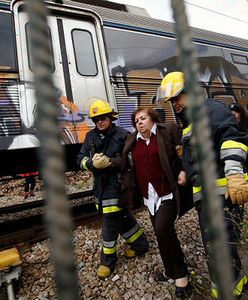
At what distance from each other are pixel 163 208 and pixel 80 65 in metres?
3.02

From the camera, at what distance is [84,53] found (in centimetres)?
462

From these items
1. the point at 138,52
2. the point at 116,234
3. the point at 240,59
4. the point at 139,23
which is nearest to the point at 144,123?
the point at 116,234

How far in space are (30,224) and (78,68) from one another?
2923 mm

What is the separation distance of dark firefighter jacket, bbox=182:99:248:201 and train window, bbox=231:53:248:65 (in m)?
6.08

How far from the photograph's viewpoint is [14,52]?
392 centimetres

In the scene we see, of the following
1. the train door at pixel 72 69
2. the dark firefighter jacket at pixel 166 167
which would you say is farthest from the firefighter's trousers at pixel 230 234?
the train door at pixel 72 69

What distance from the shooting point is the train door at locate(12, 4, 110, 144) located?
397 centimetres

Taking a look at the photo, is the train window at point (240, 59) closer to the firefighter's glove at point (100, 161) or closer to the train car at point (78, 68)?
the train car at point (78, 68)

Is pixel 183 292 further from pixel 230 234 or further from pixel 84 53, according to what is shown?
pixel 84 53

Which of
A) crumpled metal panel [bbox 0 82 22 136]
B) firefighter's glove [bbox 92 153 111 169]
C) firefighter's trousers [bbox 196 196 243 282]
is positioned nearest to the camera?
firefighter's trousers [bbox 196 196 243 282]

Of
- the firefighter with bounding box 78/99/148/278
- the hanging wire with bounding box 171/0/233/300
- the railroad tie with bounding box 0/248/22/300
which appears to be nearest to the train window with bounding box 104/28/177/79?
the firefighter with bounding box 78/99/148/278

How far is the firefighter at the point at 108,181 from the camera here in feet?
9.93

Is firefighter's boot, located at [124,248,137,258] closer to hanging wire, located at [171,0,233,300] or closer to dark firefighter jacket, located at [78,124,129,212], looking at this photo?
dark firefighter jacket, located at [78,124,129,212]

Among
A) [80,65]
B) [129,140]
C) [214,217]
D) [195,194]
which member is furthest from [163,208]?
[80,65]
